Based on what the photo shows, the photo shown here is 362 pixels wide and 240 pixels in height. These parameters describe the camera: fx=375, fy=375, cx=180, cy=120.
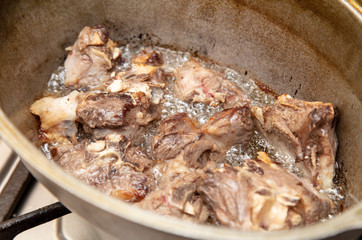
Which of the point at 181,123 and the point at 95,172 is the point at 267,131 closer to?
the point at 181,123

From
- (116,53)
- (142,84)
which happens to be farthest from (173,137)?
(116,53)

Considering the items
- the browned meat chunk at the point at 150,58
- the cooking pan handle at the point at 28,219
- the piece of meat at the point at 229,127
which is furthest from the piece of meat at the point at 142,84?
the cooking pan handle at the point at 28,219

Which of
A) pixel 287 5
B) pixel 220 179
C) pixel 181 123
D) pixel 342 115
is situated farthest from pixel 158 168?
pixel 287 5

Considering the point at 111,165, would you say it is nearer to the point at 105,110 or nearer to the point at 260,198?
the point at 105,110

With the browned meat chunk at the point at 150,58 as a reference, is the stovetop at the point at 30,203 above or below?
below

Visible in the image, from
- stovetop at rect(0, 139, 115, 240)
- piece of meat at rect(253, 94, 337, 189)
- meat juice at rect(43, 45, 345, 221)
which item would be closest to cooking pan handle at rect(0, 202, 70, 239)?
stovetop at rect(0, 139, 115, 240)

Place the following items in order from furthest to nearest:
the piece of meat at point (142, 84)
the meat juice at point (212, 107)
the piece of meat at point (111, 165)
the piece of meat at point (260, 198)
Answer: the piece of meat at point (142, 84) < the meat juice at point (212, 107) < the piece of meat at point (111, 165) < the piece of meat at point (260, 198)

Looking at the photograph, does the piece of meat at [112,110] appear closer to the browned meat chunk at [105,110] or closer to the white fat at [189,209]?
the browned meat chunk at [105,110]
